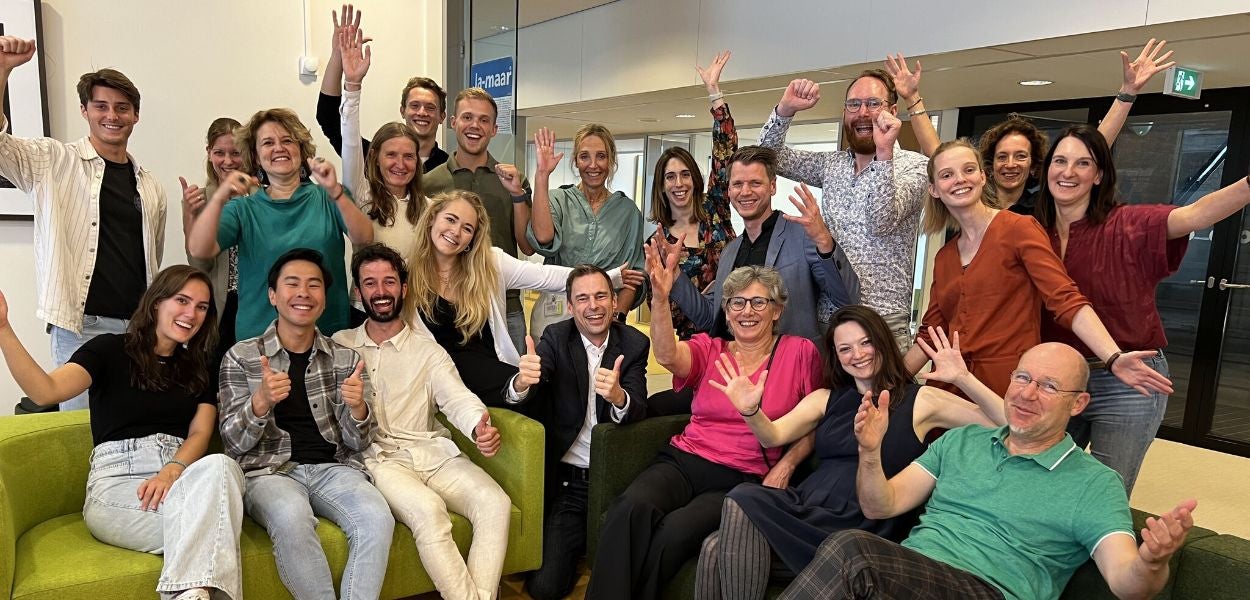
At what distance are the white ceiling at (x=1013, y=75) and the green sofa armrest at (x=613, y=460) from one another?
118 inches

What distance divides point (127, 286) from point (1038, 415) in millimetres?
3097

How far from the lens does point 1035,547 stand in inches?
78.2

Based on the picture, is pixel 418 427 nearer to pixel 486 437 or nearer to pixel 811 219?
pixel 486 437

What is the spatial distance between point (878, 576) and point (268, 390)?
1839mm

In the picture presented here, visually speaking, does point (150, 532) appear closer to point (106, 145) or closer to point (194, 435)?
point (194, 435)

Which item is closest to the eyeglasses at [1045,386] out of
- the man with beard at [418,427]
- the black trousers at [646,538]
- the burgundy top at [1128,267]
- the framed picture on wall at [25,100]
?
the burgundy top at [1128,267]

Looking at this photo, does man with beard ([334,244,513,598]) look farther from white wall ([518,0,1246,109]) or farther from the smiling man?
white wall ([518,0,1246,109])

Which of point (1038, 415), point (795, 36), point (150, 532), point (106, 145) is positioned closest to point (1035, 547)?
point (1038, 415)

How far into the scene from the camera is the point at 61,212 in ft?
9.29

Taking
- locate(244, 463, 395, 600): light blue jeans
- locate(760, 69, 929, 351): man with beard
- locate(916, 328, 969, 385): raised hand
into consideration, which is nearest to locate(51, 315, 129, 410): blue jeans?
locate(244, 463, 395, 600): light blue jeans

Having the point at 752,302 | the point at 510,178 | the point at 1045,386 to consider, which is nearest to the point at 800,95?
the point at 752,302

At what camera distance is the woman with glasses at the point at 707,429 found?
97.9 inches

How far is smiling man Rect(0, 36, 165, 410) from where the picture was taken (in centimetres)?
284

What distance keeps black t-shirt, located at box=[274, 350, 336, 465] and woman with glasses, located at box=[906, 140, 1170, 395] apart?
6.96 ft
